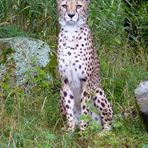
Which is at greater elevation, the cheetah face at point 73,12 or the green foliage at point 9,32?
the cheetah face at point 73,12

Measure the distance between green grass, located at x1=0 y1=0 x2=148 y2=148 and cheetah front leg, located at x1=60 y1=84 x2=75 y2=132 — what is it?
0.08 meters

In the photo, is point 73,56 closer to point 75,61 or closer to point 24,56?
point 75,61

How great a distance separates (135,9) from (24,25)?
1479 millimetres

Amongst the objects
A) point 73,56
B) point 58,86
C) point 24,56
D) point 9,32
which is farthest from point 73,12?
point 9,32

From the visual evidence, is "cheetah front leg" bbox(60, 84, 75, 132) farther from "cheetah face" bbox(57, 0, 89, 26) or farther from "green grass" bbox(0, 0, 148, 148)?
"cheetah face" bbox(57, 0, 89, 26)

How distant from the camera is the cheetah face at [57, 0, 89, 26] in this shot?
557cm

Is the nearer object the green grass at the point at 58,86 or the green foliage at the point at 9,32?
the green grass at the point at 58,86

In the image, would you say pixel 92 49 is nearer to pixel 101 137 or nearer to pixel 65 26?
pixel 65 26

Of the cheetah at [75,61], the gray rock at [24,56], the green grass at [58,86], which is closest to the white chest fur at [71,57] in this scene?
the cheetah at [75,61]

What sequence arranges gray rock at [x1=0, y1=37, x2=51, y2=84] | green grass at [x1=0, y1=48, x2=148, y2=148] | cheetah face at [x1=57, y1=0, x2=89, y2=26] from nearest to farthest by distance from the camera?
1. green grass at [x1=0, y1=48, x2=148, y2=148]
2. cheetah face at [x1=57, y1=0, x2=89, y2=26]
3. gray rock at [x1=0, y1=37, x2=51, y2=84]

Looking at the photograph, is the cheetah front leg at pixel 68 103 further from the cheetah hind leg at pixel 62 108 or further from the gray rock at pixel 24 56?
the gray rock at pixel 24 56

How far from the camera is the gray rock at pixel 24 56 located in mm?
6223

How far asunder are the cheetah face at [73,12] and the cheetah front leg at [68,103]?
0.60 m

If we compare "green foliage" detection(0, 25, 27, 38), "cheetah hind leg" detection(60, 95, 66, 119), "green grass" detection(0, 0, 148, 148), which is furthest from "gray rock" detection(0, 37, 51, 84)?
"green foliage" detection(0, 25, 27, 38)
